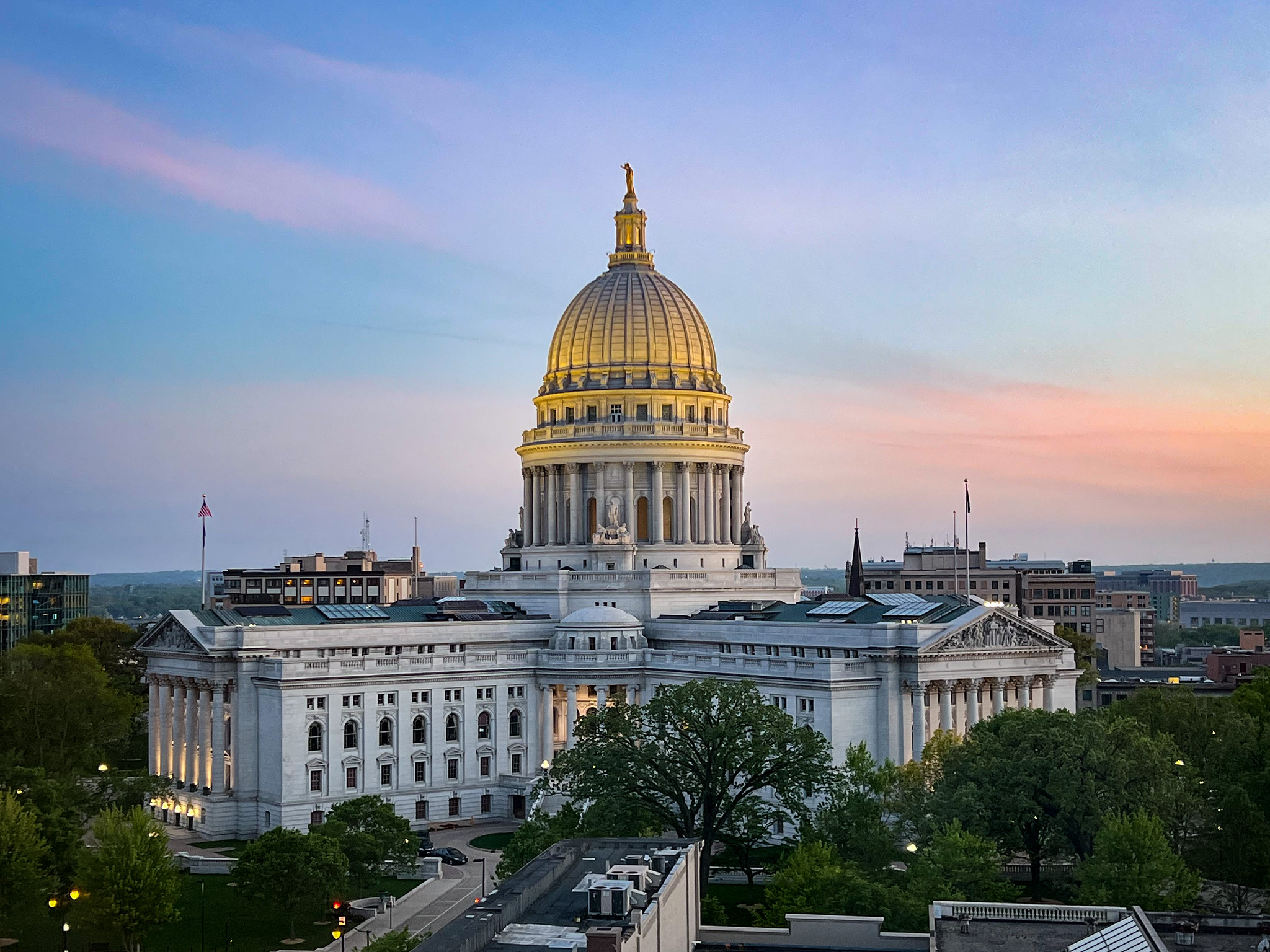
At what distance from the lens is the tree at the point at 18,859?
283 feet

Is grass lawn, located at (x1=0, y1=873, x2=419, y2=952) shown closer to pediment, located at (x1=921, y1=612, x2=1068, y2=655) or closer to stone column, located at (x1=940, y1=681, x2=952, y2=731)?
stone column, located at (x1=940, y1=681, x2=952, y2=731)

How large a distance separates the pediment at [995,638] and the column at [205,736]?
2075 inches

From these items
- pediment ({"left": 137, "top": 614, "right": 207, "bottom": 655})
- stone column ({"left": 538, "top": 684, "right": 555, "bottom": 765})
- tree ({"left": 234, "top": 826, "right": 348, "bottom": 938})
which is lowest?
tree ({"left": 234, "top": 826, "right": 348, "bottom": 938})

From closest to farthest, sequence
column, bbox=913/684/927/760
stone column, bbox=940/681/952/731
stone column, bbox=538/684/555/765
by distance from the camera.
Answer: column, bbox=913/684/927/760 < stone column, bbox=940/681/952/731 < stone column, bbox=538/684/555/765

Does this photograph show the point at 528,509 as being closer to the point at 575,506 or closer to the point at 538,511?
the point at 538,511

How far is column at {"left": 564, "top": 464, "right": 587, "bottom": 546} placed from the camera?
15950cm

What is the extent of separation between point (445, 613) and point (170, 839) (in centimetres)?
3041

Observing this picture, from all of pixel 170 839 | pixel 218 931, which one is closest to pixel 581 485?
pixel 170 839

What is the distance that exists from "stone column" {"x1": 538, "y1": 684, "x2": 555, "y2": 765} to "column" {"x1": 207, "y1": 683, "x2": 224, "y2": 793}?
721 inches

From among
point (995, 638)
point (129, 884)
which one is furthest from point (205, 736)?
point (995, 638)

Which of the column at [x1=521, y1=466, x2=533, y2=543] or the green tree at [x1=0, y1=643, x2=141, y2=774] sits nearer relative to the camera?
the green tree at [x1=0, y1=643, x2=141, y2=774]

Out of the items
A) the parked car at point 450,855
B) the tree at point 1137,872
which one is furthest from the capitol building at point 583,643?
the tree at point 1137,872

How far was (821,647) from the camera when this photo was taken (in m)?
127

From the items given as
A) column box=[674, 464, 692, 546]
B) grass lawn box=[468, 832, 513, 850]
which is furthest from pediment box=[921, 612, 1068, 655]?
column box=[674, 464, 692, 546]
